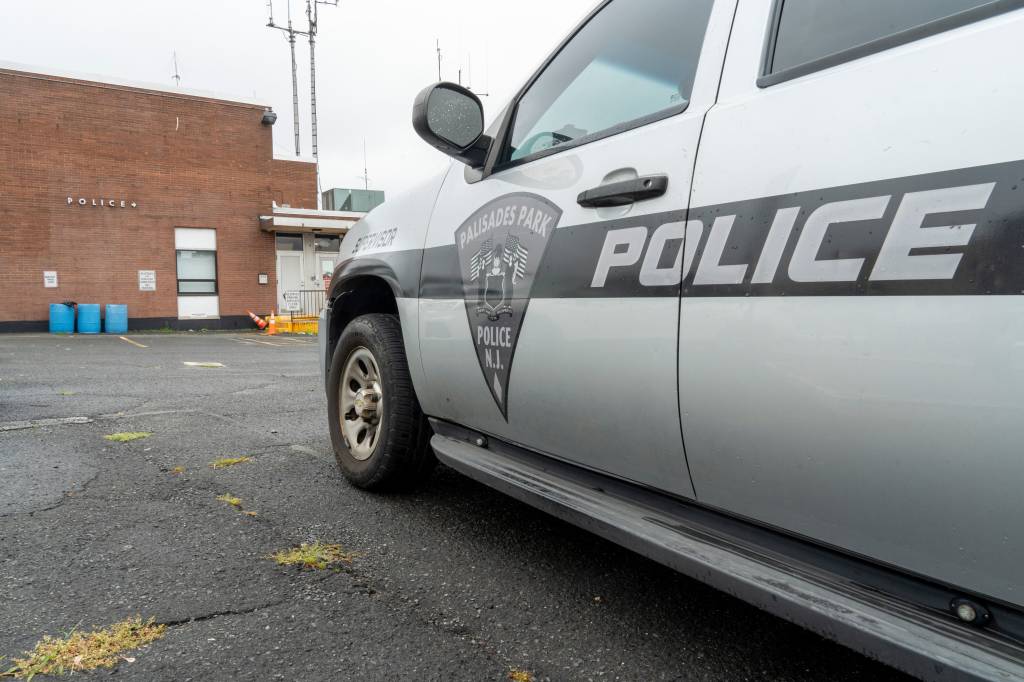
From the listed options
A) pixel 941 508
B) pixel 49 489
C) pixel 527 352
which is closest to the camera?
pixel 941 508

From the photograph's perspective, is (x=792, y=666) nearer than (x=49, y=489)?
Yes

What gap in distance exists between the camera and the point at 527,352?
2.09 metres

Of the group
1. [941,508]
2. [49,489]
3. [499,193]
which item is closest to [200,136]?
[49,489]

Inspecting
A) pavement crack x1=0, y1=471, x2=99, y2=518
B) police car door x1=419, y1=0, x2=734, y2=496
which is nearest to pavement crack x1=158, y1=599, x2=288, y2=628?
police car door x1=419, y1=0, x2=734, y2=496

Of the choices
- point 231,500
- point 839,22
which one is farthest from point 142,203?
point 839,22

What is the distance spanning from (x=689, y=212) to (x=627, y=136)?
41 cm

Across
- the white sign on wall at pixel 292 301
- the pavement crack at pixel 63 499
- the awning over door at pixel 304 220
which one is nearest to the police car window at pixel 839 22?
the pavement crack at pixel 63 499

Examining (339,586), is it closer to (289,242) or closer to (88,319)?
(88,319)

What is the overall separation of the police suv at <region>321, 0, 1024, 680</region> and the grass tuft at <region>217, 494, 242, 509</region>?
4.41 ft

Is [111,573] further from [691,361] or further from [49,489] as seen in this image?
[691,361]

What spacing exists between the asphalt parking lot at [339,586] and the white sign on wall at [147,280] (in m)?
18.9

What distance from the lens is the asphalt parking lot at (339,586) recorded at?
1.83m

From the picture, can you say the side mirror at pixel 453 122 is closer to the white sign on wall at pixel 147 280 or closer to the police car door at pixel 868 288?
the police car door at pixel 868 288

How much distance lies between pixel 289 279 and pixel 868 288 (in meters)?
24.4
